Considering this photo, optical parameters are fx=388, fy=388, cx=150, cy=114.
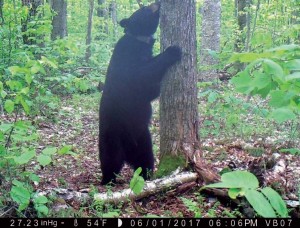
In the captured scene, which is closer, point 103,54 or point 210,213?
point 210,213

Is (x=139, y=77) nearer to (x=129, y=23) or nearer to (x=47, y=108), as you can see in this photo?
(x=129, y=23)

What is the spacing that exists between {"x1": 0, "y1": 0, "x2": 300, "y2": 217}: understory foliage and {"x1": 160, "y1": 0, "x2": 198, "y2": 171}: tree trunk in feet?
1.44

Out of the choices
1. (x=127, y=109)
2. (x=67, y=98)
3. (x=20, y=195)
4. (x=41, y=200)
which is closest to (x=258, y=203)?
(x=20, y=195)

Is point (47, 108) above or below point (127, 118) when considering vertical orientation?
below

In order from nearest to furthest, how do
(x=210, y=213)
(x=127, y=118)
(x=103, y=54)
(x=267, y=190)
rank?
1. (x=267, y=190)
2. (x=210, y=213)
3. (x=127, y=118)
4. (x=103, y=54)

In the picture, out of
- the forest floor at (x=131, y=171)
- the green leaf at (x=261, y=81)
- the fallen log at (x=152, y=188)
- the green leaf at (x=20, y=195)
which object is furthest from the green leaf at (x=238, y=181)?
the fallen log at (x=152, y=188)

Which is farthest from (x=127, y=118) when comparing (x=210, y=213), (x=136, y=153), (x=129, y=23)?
(x=210, y=213)

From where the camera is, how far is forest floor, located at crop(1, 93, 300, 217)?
4027 millimetres

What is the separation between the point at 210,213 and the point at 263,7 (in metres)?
10.8

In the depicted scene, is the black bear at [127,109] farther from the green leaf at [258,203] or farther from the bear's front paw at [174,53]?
the green leaf at [258,203]

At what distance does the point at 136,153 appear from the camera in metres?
5.79

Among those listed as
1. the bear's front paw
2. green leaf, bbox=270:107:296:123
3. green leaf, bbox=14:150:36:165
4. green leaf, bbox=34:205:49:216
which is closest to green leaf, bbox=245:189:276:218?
green leaf, bbox=270:107:296:123

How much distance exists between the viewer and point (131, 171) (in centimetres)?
645

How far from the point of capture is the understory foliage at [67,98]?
2395 mm
